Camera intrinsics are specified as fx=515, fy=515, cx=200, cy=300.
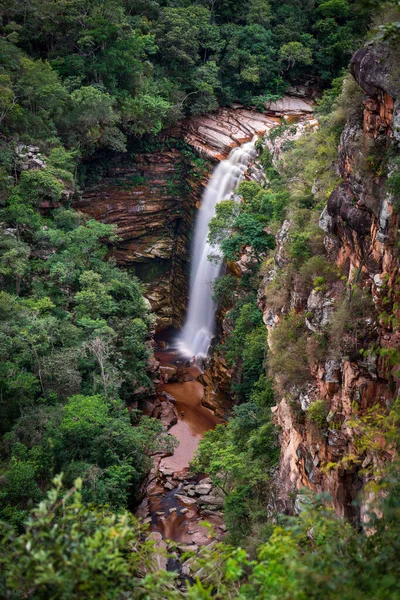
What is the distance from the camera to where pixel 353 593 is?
505 centimetres

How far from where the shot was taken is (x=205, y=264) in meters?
30.6

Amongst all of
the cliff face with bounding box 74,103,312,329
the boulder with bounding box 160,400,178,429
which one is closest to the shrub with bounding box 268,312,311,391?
the boulder with bounding box 160,400,178,429

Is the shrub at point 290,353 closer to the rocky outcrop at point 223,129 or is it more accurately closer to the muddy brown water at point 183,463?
the muddy brown water at point 183,463

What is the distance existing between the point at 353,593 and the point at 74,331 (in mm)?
17139

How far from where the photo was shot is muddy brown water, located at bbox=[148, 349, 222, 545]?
1919 centimetres

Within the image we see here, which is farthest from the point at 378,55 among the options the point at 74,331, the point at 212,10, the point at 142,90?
the point at 212,10

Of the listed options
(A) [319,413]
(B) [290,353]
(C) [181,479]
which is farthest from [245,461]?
(A) [319,413]

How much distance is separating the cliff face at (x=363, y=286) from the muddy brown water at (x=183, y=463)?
6.67 m

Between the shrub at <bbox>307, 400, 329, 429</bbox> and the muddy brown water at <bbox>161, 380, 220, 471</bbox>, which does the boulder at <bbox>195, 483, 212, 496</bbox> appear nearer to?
the muddy brown water at <bbox>161, 380, 220, 471</bbox>

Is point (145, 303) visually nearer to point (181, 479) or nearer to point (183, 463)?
point (183, 463)

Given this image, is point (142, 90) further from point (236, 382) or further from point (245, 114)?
point (236, 382)

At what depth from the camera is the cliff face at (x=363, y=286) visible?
1012cm

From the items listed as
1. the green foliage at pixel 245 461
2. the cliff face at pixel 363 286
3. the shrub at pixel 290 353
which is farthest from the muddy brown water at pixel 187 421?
the cliff face at pixel 363 286

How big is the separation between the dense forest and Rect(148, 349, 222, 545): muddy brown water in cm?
127
